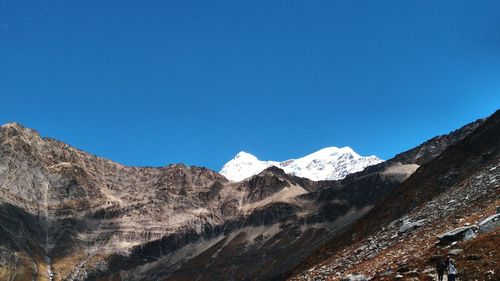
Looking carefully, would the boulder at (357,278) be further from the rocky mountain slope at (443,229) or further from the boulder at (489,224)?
the boulder at (489,224)

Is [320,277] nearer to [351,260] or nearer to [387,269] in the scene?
[351,260]

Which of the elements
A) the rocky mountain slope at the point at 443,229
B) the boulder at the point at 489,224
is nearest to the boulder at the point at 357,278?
the rocky mountain slope at the point at 443,229

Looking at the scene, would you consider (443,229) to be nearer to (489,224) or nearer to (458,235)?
(458,235)

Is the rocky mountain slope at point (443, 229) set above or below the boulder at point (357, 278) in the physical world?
above

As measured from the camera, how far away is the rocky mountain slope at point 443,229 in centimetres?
3931

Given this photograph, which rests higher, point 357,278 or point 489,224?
point 489,224

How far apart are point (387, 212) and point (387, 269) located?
6129 centimetres

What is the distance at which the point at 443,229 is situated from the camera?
53562mm

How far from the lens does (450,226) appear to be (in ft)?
175

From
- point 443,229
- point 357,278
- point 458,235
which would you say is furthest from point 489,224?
point 357,278

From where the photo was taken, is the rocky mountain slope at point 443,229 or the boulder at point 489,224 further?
the boulder at point 489,224

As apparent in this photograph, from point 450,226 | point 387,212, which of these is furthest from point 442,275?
point 387,212

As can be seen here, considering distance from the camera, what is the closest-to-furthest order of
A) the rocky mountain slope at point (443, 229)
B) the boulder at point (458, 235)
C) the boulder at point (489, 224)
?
the rocky mountain slope at point (443, 229)
the boulder at point (489, 224)
the boulder at point (458, 235)

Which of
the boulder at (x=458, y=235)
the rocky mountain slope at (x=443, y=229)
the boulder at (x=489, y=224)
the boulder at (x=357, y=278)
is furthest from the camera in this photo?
the boulder at (x=357, y=278)
